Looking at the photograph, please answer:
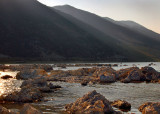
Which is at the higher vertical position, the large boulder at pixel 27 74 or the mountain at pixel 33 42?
the mountain at pixel 33 42

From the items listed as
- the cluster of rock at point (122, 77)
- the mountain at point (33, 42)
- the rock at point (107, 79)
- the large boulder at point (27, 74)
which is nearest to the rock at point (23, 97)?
the cluster of rock at point (122, 77)

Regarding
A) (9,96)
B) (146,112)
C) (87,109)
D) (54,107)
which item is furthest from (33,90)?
(146,112)

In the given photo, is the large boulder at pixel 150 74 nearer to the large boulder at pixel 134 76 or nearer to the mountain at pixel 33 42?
the large boulder at pixel 134 76

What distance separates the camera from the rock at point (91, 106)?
55.3ft

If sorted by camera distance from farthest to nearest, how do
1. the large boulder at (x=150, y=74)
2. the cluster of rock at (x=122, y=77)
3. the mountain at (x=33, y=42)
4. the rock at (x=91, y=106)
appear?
the mountain at (x=33, y=42) → the large boulder at (x=150, y=74) → the cluster of rock at (x=122, y=77) → the rock at (x=91, y=106)

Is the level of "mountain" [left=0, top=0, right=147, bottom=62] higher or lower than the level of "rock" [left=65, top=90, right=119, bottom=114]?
higher

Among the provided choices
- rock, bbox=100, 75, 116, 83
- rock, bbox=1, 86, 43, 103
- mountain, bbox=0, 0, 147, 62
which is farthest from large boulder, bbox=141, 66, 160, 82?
mountain, bbox=0, 0, 147, 62

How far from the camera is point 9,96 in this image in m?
24.2

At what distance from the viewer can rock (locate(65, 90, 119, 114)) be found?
55.3 ft

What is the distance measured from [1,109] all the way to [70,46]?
177 m

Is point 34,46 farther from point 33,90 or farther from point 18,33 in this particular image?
point 33,90

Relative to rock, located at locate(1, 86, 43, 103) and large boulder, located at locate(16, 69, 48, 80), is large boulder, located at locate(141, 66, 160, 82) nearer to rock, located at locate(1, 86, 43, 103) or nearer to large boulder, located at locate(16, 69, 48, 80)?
large boulder, located at locate(16, 69, 48, 80)

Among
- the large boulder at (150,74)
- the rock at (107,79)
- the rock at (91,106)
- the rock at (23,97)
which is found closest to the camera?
the rock at (91,106)

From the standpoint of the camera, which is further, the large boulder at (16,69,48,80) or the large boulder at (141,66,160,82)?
the large boulder at (16,69,48,80)
